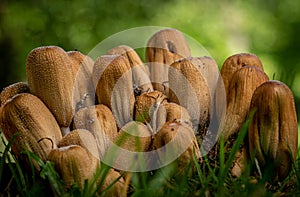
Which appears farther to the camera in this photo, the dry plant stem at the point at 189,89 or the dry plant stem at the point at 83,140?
the dry plant stem at the point at 189,89

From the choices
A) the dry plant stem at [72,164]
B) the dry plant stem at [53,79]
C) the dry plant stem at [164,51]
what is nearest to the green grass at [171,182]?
the dry plant stem at [72,164]

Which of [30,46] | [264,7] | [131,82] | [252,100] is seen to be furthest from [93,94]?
[264,7]

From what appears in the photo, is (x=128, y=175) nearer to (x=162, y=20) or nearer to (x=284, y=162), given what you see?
(x=284, y=162)

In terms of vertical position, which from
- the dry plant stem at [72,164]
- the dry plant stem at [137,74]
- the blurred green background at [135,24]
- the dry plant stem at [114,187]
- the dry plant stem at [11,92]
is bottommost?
the blurred green background at [135,24]

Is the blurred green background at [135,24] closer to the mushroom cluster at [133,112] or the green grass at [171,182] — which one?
the mushroom cluster at [133,112]

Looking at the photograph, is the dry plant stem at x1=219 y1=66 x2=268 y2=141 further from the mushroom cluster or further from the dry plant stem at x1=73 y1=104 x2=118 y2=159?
the dry plant stem at x1=73 y1=104 x2=118 y2=159
